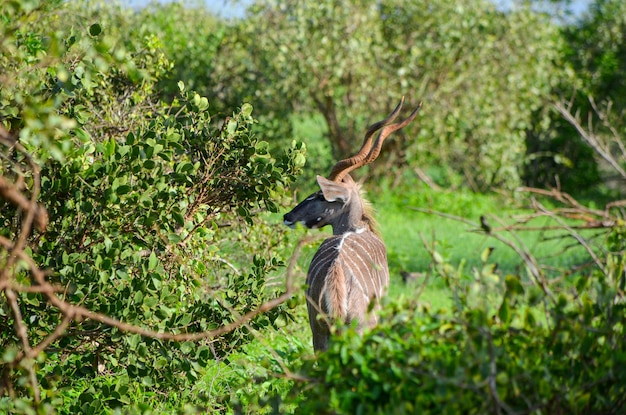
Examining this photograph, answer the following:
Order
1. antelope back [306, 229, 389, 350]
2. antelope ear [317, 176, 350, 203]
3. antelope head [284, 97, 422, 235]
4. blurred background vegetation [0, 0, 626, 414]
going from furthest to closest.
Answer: antelope head [284, 97, 422, 235] < antelope ear [317, 176, 350, 203] < antelope back [306, 229, 389, 350] < blurred background vegetation [0, 0, 626, 414]

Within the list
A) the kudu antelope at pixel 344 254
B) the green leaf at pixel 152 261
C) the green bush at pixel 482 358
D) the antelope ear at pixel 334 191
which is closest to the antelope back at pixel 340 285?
the kudu antelope at pixel 344 254

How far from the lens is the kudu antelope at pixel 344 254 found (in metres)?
4.15

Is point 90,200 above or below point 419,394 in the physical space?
above

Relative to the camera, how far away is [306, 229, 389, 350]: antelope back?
413 centimetres

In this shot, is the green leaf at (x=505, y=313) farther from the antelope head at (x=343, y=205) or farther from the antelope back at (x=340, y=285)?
the antelope head at (x=343, y=205)

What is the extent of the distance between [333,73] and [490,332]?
8931mm

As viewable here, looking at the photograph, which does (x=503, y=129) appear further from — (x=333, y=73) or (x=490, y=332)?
(x=490, y=332)

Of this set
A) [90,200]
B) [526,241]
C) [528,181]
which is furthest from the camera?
[528,181]

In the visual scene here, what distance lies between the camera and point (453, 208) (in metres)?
11.8

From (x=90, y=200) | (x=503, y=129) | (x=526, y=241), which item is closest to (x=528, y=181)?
(x=503, y=129)

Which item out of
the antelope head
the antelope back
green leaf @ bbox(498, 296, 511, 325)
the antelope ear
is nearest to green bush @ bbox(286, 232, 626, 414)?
green leaf @ bbox(498, 296, 511, 325)

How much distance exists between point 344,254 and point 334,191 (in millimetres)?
856

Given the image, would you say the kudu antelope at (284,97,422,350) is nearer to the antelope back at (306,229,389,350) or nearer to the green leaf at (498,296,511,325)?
the antelope back at (306,229,389,350)

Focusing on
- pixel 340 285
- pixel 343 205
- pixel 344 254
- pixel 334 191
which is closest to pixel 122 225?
pixel 340 285
